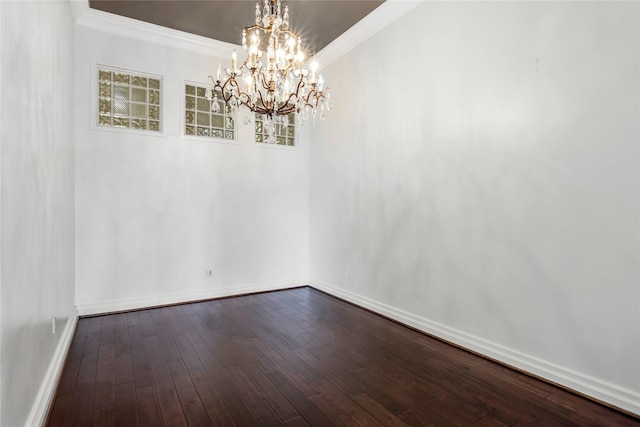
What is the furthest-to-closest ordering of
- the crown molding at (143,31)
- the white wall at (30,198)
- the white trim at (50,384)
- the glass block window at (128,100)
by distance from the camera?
the glass block window at (128,100)
the crown molding at (143,31)
the white trim at (50,384)
the white wall at (30,198)

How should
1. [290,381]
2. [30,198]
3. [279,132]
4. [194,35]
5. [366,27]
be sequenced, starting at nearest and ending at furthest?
[30,198], [290,381], [366,27], [194,35], [279,132]

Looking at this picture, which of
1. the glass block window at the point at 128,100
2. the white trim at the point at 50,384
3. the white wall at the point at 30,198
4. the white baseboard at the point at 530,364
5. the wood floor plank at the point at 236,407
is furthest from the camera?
the glass block window at the point at 128,100

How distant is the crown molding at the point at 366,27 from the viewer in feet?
11.8

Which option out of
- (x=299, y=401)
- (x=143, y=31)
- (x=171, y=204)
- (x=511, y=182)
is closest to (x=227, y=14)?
(x=143, y=31)

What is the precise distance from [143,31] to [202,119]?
3.77 feet

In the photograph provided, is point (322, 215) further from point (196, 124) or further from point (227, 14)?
point (227, 14)

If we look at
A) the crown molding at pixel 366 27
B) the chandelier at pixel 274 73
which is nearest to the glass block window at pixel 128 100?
the chandelier at pixel 274 73

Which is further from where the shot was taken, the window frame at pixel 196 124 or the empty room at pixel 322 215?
the window frame at pixel 196 124

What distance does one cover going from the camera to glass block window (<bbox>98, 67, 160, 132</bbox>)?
4027 mm

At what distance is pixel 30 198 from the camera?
5.91 ft

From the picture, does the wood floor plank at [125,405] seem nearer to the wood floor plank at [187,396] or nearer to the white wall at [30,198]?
the wood floor plank at [187,396]

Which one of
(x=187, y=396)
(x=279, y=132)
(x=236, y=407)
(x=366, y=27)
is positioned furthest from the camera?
(x=279, y=132)

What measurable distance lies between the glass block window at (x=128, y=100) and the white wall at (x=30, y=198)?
1131mm

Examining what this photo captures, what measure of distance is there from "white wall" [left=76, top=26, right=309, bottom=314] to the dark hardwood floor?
717 millimetres
